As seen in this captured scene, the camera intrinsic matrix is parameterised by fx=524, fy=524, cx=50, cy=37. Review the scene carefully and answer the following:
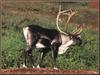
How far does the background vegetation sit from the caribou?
0.10 meters

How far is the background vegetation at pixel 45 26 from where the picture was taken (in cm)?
1215

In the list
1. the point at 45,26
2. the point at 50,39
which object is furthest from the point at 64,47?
the point at 45,26

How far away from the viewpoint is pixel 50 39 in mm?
12195

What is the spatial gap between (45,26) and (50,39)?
326 mm

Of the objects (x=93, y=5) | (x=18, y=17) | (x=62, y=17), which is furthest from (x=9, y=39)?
(x=93, y=5)

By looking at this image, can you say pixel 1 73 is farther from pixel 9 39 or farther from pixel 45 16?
pixel 45 16

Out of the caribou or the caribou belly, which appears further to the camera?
the caribou belly

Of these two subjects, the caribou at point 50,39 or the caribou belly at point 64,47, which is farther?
the caribou belly at point 64,47

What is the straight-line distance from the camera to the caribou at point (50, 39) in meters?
12.1

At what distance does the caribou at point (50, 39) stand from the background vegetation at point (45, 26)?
0.10 meters

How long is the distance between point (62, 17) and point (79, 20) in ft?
1.37

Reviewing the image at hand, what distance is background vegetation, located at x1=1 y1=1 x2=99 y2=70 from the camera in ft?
39.9

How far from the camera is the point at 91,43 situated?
1227cm

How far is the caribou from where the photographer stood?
1212 centimetres
